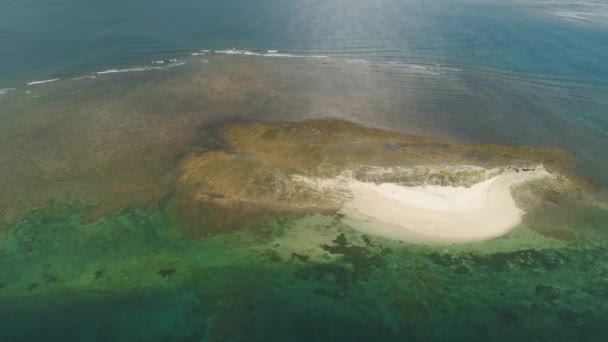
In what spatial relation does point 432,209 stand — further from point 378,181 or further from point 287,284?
point 287,284

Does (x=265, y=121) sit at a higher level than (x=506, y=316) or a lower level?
higher

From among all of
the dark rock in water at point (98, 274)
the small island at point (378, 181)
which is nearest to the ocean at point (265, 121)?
the dark rock in water at point (98, 274)

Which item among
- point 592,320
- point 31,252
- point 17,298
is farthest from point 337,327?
point 31,252

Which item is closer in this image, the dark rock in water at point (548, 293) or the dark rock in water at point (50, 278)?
the dark rock in water at point (548, 293)

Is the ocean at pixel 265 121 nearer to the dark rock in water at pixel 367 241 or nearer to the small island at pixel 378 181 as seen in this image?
the dark rock in water at pixel 367 241

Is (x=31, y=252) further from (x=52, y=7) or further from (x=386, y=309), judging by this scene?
(x=52, y=7)

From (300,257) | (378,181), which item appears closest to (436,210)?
(378,181)

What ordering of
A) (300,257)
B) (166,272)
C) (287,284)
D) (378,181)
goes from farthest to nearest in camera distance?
(378,181)
(300,257)
(166,272)
(287,284)
